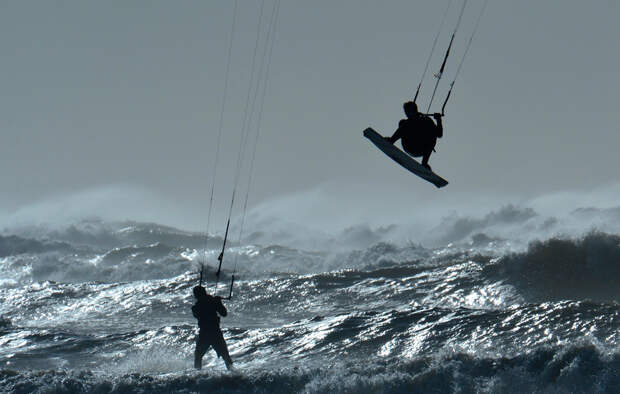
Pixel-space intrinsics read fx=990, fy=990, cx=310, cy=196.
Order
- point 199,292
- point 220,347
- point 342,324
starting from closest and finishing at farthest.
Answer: point 220,347 < point 199,292 < point 342,324

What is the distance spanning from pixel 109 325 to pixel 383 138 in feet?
31.7

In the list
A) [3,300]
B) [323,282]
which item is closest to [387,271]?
[323,282]

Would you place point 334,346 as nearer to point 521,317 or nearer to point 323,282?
point 521,317

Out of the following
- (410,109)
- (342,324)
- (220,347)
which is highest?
(410,109)

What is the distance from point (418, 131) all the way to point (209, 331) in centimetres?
461

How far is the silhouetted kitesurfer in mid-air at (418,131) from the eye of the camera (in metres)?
11.3

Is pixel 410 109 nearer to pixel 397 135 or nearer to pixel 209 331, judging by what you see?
pixel 397 135

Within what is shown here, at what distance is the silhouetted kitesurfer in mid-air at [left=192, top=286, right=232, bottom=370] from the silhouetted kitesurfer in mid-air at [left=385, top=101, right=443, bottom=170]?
415 cm

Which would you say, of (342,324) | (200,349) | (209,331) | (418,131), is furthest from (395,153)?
Result: (342,324)

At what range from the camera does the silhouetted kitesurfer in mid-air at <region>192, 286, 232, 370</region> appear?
549 inches

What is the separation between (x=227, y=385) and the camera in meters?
12.3

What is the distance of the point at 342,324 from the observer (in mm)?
16766

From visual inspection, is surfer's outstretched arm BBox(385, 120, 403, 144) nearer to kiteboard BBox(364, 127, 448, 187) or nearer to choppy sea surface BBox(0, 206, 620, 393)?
kiteboard BBox(364, 127, 448, 187)

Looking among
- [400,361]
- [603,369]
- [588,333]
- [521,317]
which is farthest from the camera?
[521,317]
